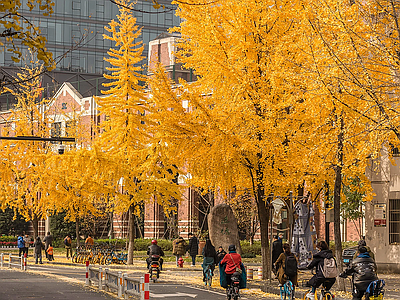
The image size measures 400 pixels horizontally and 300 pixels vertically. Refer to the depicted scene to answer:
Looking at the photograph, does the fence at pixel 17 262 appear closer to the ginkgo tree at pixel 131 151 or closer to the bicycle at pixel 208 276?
the ginkgo tree at pixel 131 151

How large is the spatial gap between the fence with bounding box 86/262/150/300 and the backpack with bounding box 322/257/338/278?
4.14 metres

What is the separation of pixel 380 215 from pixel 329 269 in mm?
14311

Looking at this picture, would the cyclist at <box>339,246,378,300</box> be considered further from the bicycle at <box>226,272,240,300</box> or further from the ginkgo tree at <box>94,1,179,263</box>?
the ginkgo tree at <box>94,1,179,263</box>

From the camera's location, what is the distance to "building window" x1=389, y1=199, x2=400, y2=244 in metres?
28.1

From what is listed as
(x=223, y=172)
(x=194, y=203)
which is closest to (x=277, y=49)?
(x=223, y=172)

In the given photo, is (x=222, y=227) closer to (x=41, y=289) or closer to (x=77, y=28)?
(x=41, y=289)

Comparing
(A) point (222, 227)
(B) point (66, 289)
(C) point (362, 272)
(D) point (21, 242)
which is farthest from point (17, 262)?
(C) point (362, 272)

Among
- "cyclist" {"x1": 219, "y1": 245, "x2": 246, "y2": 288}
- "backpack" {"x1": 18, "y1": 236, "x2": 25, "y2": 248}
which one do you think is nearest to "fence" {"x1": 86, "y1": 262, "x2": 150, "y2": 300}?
"cyclist" {"x1": 219, "y1": 245, "x2": 246, "y2": 288}

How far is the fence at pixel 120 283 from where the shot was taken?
623 inches

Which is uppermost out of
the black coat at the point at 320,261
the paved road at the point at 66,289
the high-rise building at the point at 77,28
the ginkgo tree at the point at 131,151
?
the high-rise building at the point at 77,28

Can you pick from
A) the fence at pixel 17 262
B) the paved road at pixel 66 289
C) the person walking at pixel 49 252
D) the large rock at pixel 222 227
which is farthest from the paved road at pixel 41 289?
the person walking at pixel 49 252

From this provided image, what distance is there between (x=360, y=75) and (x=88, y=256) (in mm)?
24767

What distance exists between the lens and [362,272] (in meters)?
13.7

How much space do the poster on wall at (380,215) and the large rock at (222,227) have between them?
8067 millimetres
